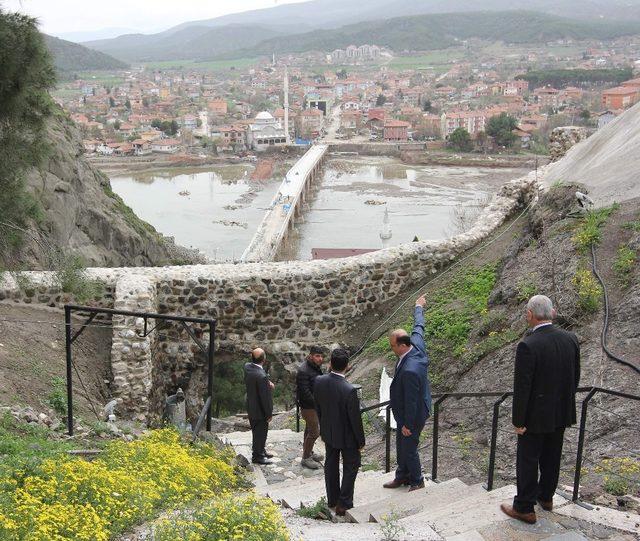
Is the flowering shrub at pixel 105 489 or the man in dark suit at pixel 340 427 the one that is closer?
the flowering shrub at pixel 105 489

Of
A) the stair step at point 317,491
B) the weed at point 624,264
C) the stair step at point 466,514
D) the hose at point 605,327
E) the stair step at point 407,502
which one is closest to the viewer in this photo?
the stair step at point 466,514

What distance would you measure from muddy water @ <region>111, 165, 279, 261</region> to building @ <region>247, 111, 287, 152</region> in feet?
44.2

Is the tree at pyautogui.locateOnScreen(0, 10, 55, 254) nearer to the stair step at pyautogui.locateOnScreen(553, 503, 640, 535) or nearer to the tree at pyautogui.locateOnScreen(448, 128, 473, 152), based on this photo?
the stair step at pyautogui.locateOnScreen(553, 503, 640, 535)

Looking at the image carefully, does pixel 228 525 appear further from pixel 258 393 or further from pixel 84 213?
pixel 84 213

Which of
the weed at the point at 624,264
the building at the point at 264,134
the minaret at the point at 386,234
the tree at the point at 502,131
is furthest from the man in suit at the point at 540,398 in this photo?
the building at the point at 264,134

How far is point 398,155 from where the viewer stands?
91875mm

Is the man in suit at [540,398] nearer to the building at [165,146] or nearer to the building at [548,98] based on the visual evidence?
the building at [165,146]

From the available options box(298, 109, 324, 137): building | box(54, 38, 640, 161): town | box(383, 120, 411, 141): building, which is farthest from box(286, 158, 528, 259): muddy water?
box(298, 109, 324, 137): building

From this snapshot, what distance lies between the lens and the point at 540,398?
421 cm

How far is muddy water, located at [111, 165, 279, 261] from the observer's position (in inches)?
2052

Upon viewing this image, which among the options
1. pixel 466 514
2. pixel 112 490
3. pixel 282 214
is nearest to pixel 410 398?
pixel 466 514

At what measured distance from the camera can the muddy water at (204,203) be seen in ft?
171

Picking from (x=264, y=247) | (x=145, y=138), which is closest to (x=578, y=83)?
(x=145, y=138)

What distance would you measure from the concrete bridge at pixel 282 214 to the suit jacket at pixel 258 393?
30908 mm
